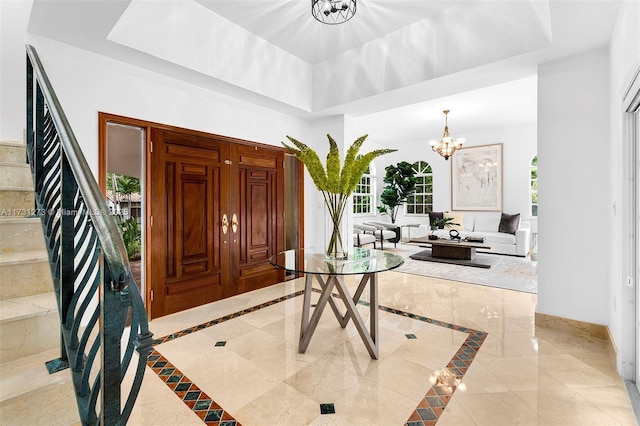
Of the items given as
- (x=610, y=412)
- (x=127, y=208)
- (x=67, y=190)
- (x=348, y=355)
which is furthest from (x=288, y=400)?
(x=127, y=208)

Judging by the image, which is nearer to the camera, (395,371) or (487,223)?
(395,371)

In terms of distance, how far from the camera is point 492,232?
7.46 meters

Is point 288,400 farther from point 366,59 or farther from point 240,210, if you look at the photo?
point 366,59

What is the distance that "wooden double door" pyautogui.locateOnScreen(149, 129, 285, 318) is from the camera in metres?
3.36

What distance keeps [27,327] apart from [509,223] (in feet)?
27.0

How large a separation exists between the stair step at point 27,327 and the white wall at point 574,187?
3835 mm

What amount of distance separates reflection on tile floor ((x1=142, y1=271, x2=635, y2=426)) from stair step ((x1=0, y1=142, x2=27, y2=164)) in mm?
1846

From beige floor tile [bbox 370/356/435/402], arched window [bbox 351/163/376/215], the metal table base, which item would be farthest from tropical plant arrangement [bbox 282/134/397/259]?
arched window [bbox 351/163/376/215]

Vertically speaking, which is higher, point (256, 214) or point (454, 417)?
point (256, 214)

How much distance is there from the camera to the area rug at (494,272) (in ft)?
14.6

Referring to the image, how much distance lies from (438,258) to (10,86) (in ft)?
21.7

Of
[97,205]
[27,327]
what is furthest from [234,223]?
[97,205]

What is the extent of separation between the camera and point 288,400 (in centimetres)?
192

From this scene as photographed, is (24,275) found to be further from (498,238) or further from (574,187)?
(498,238)
